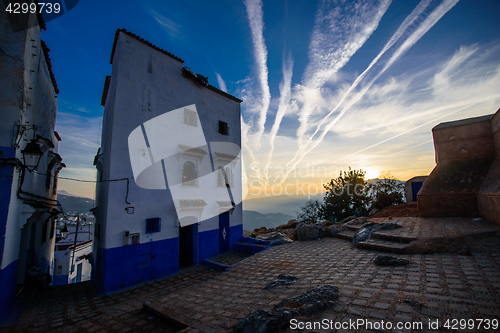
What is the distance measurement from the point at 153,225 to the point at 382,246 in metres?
10.0

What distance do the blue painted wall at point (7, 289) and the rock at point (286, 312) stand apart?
7216mm

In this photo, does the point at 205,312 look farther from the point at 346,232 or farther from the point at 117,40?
the point at 117,40

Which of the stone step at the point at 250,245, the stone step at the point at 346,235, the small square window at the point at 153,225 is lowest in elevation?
the stone step at the point at 250,245

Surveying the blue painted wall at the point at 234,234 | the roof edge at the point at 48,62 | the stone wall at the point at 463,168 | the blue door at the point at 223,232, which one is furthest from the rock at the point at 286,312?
the roof edge at the point at 48,62

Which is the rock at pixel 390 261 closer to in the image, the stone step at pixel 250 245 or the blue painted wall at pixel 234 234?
the stone step at pixel 250 245

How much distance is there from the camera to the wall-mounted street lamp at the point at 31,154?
6965 millimetres

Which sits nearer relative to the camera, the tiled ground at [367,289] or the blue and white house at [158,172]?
the tiled ground at [367,289]

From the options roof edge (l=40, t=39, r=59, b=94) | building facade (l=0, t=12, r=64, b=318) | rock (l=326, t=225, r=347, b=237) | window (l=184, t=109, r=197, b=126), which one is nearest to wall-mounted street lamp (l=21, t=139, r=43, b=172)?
building facade (l=0, t=12, r=64, b=318)

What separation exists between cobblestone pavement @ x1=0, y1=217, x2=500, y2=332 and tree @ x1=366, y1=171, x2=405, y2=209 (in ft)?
55.7

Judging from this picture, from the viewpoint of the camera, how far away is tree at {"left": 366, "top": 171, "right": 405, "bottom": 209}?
77.4 ft

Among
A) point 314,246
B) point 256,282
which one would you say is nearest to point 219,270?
point 256,282

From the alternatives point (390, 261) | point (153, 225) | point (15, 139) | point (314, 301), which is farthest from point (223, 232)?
point (15, 139)

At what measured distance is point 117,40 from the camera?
10367mm

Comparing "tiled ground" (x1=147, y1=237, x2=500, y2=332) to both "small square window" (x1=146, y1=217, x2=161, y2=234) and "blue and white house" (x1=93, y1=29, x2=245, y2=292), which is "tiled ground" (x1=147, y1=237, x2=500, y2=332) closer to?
"blue and white house" (x1=93, y1=29, x2=245, y2=292)
